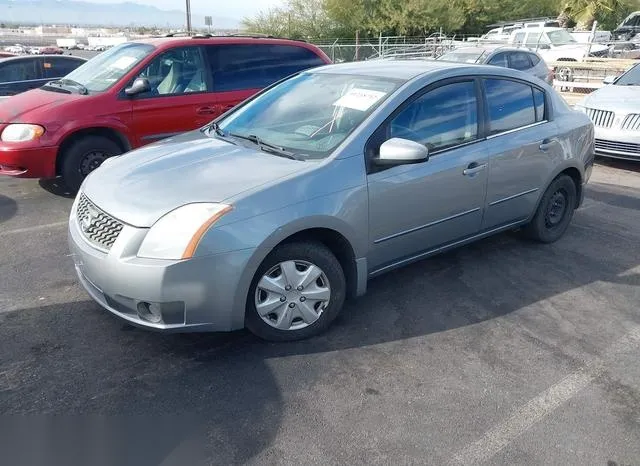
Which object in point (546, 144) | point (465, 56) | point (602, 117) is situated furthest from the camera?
point (465, 56)

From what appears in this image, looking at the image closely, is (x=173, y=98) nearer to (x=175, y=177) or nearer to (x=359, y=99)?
(x=359, y=99)

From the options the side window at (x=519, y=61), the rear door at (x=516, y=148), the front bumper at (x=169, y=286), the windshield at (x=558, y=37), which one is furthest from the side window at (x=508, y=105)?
the windshield at (x=558, y=37)

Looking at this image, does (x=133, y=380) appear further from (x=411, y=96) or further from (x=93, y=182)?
(x=411, y=96)

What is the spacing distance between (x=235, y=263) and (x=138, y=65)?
4.22 meters

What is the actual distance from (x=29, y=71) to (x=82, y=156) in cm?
489

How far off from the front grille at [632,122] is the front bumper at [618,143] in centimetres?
6

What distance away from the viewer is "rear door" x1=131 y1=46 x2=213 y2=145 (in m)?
6.24

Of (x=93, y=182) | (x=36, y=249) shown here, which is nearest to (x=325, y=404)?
(x=93, y=182)

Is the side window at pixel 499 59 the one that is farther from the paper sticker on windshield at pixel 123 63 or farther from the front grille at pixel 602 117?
A: the paper sticker on windshield at pixel 123 63

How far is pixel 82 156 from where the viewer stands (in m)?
5.98

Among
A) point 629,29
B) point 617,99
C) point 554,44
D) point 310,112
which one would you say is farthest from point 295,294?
point 629,29

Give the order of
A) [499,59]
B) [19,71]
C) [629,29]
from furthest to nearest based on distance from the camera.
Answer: [629,29] → [499,59] → [19,71]

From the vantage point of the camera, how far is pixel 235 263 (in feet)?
9.64

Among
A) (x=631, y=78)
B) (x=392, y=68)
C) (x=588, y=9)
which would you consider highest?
(x=588, y=9)
